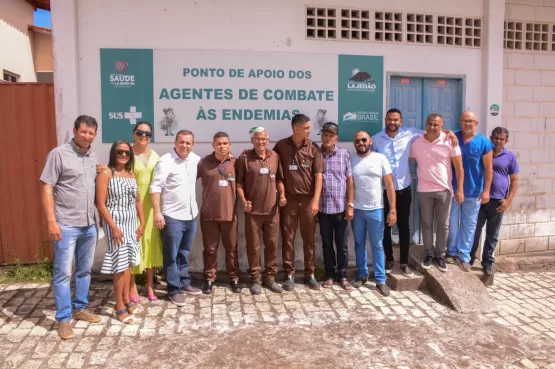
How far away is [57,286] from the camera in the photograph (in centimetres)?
384

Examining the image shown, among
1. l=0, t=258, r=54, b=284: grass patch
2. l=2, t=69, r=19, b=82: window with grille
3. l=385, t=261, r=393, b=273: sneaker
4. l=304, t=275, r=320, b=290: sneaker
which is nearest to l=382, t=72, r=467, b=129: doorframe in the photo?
l=385, t=261, r=393, b=273: sneaker

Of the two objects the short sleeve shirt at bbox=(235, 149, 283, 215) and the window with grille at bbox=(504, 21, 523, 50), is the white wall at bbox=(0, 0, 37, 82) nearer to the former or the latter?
the short sleeve shirt at bbox=(235, 149, 283, 215)

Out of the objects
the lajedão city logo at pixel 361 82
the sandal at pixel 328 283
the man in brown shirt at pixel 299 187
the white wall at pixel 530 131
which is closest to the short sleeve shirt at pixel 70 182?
the man in brown shirt at pixel 299 187

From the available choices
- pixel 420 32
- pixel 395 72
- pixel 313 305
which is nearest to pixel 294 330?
pixel 313 305

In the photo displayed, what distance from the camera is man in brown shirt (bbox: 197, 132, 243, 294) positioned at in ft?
15.2

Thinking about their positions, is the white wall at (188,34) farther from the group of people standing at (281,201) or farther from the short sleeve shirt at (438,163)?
the short sleeve shirt at (438,163)

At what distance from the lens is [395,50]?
5.69m

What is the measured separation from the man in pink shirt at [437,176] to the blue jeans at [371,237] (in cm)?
61

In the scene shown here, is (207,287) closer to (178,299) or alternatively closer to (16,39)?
(178,299)

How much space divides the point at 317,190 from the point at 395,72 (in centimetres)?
206

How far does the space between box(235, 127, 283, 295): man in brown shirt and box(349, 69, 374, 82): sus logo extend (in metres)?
1.57

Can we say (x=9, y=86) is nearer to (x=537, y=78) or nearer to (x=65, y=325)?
(x=65, y=325)

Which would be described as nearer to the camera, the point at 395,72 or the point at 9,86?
the point at 9,86

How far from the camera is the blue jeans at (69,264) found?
3.80m
